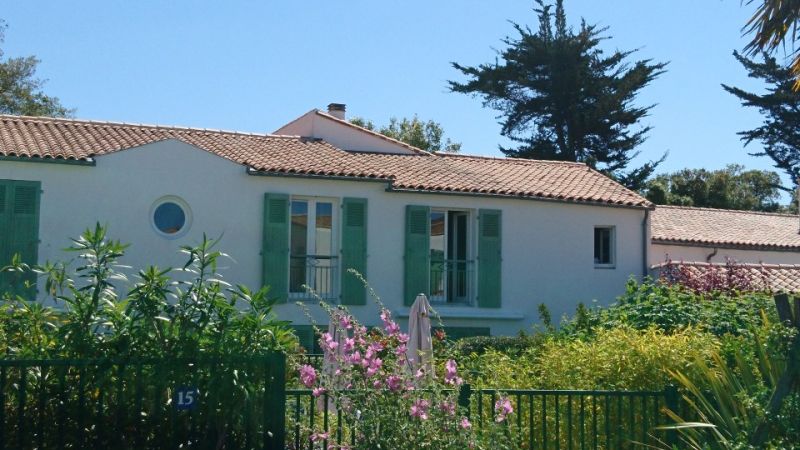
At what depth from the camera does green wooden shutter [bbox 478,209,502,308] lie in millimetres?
22906

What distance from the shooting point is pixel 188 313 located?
6.59 meters

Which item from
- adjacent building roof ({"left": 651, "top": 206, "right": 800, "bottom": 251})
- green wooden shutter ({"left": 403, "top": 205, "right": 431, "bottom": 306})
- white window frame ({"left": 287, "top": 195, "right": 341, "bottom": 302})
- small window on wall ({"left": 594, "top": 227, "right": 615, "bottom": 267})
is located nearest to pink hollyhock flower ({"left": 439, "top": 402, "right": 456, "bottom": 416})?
white window frame ({"left": 287, "top": 195, "right": 341, "bottom": 302})

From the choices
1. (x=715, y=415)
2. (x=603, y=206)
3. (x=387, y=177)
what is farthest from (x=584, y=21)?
(x=715, y=415)

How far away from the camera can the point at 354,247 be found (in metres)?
21.6

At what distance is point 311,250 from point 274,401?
15056 millimetres

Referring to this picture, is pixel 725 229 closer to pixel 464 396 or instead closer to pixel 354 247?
pixel 354 247

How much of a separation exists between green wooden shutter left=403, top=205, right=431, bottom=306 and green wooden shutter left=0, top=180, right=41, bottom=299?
23.7 ft

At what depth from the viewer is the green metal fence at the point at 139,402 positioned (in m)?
6.33

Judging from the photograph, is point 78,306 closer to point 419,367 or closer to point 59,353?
point 59,353

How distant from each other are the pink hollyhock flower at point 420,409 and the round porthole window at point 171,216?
582 inches

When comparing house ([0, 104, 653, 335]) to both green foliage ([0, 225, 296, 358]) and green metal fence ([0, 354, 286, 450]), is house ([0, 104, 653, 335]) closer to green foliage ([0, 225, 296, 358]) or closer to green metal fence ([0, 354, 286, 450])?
green foliage ([0, 225, 296, 358])

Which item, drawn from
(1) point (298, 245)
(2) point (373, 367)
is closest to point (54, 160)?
(1) point (298, 245)

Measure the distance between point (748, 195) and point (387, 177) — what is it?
3865cm

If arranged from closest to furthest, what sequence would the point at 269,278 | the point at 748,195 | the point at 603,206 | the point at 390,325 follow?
the point at 390,325 < the point at 269,278 < the point at 603,206 < the point at 748,195
